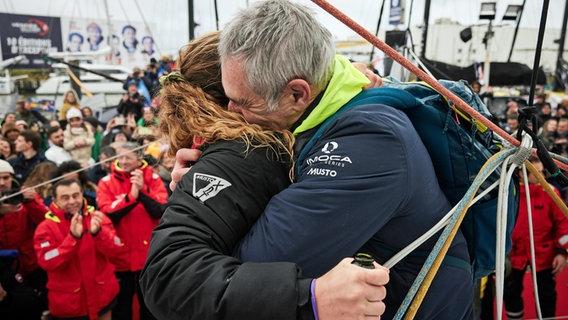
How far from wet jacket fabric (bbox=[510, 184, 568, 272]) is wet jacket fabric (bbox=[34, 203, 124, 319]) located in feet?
10.7

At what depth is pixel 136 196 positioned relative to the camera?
3699mm

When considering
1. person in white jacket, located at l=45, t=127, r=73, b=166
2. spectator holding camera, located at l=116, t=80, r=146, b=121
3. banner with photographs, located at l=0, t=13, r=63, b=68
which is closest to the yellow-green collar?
person in white jacket, located at l=45, t=127, r=73, b=166

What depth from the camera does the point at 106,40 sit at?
2475cm

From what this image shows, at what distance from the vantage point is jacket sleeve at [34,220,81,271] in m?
3.10

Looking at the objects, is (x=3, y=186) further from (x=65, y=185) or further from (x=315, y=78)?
(x=315, y=78)

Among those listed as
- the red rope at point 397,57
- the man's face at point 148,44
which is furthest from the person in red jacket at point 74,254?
the man's face at point 148,44

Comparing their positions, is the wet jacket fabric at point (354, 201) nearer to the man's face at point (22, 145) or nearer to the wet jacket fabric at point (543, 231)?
the wet jacket fabric at point (543, 231)

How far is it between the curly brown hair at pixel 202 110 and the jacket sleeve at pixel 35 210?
2918 mm

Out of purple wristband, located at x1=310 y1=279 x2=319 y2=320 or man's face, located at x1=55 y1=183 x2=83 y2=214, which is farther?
man's face, located at x1=55 y1=183 x2=83 y2=214

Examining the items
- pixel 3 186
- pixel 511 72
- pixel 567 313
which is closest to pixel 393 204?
pixel 3 186

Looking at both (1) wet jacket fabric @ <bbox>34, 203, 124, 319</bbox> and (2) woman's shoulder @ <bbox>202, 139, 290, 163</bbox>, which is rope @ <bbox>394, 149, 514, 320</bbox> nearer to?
(2) woman's shoulder @ <bbox>202, 139, 290, 163</bbox>

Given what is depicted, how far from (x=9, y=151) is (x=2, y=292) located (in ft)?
8.05

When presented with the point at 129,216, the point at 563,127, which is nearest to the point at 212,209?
the point at 129,216

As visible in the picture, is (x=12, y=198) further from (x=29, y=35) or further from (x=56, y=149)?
(x=29, y=35)
